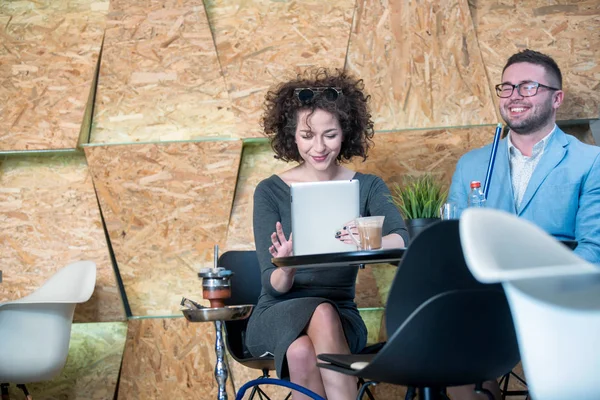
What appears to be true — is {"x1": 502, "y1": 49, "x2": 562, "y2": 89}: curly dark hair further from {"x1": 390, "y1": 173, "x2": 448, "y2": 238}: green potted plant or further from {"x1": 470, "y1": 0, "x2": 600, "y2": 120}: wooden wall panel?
{"x1": 390, "y1": 173, "x2": 448, "y2": 238}: green potted plant

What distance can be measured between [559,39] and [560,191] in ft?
3.72

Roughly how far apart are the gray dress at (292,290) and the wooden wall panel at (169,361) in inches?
44.7

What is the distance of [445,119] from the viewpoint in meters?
3.79

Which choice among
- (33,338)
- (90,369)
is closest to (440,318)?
(33,338)

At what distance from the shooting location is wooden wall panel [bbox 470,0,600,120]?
Answer: 3.75m

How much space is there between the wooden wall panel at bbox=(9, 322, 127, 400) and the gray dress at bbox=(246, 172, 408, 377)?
1346 mm

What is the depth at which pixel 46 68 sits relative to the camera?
3.88m

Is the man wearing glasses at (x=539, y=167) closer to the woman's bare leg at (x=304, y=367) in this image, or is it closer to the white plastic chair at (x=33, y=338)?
the woman's bare leg at (x=304, y=367)

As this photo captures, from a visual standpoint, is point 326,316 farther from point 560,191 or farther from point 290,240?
point 560,191

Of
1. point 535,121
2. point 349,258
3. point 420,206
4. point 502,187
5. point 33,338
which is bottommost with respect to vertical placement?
point 33,338

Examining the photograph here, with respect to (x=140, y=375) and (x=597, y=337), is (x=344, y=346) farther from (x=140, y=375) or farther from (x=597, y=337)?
(x=140, y=375)

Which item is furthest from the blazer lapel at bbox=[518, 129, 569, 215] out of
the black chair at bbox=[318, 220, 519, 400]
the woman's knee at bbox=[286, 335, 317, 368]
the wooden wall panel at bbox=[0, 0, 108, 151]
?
the wooden wall panel at bbox=[0, 0, 108, 151]

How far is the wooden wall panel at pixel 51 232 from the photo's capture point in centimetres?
381

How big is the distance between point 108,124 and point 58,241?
2.08 ft
